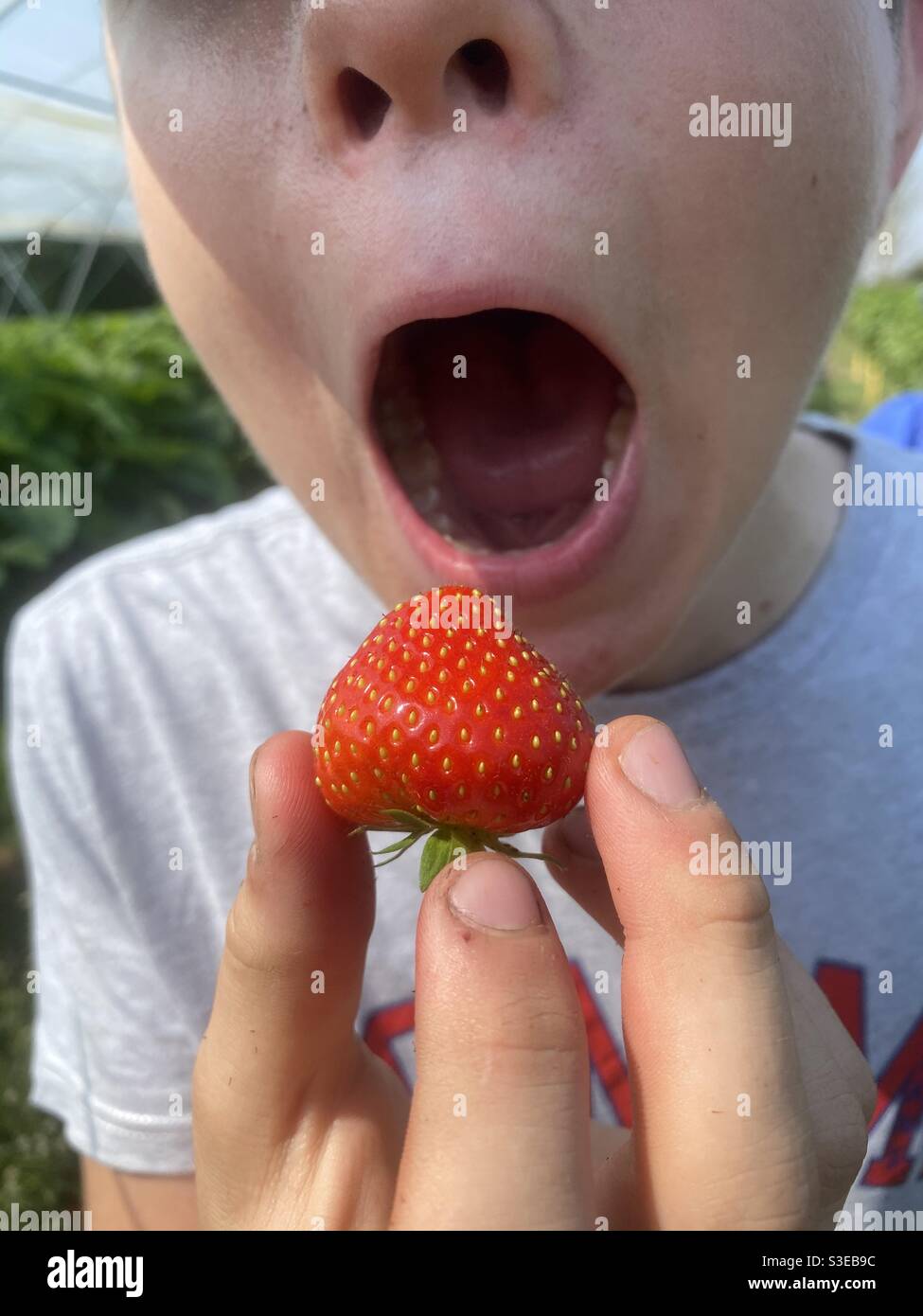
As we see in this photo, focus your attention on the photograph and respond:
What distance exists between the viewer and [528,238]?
84 cm

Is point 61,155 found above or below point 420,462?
above

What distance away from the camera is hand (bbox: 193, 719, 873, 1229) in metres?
0.64

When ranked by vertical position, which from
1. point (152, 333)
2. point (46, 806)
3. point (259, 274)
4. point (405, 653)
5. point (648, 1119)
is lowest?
point (648, 1119)

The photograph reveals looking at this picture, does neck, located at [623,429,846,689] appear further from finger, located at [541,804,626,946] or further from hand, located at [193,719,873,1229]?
hand, located at [193,719,873,1229]

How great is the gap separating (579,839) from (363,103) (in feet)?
2.17

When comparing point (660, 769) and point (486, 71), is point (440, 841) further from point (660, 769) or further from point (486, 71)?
point (486, 71)

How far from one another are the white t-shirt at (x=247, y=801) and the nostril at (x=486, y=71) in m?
0.72

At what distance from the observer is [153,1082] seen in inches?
52.1

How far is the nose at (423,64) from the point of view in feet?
2.42

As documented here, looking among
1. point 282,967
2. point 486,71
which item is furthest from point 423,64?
point 282,967

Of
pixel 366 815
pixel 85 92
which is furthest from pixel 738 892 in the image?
pixel 85 92

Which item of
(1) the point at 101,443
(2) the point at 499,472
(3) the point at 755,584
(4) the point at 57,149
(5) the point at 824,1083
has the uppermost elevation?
(4) the point at 57,149

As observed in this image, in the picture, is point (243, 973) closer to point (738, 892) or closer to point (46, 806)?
point (738, 892)
